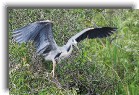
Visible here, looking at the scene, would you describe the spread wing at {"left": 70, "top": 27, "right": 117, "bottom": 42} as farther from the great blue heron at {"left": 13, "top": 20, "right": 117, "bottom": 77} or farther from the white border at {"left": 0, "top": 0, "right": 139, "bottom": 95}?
the white border at {"left": 0, "top": 0, "right": 139, "bottom": 95}

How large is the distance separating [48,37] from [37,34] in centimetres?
5

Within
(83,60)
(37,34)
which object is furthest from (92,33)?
(37,34)

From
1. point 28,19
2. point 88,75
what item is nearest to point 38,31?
point 28,19

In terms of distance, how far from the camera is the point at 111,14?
3508 mm

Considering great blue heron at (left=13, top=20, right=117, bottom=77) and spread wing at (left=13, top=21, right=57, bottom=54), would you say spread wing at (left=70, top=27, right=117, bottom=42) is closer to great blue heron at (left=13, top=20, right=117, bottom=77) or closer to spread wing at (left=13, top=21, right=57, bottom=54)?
great blue heron at (left=13, top=20, right=117, bottom=77)

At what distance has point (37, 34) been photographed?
3.45 meters

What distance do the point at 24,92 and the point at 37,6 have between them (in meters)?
0.37

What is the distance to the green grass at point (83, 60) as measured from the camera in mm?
3457

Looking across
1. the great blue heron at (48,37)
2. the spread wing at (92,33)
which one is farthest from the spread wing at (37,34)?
the spread wing at (92,33)

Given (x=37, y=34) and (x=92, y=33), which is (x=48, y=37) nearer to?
(x=37, y=34)

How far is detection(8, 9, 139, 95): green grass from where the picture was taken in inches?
136

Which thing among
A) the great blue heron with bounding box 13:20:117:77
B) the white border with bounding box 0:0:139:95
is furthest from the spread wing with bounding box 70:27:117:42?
the white border with bounding box 0:0:139:95

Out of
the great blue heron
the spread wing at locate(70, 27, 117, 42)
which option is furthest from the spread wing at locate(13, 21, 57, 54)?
the spread wing at locate(70, 27, 117, 42)

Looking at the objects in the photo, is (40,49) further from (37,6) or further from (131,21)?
(131,21)
